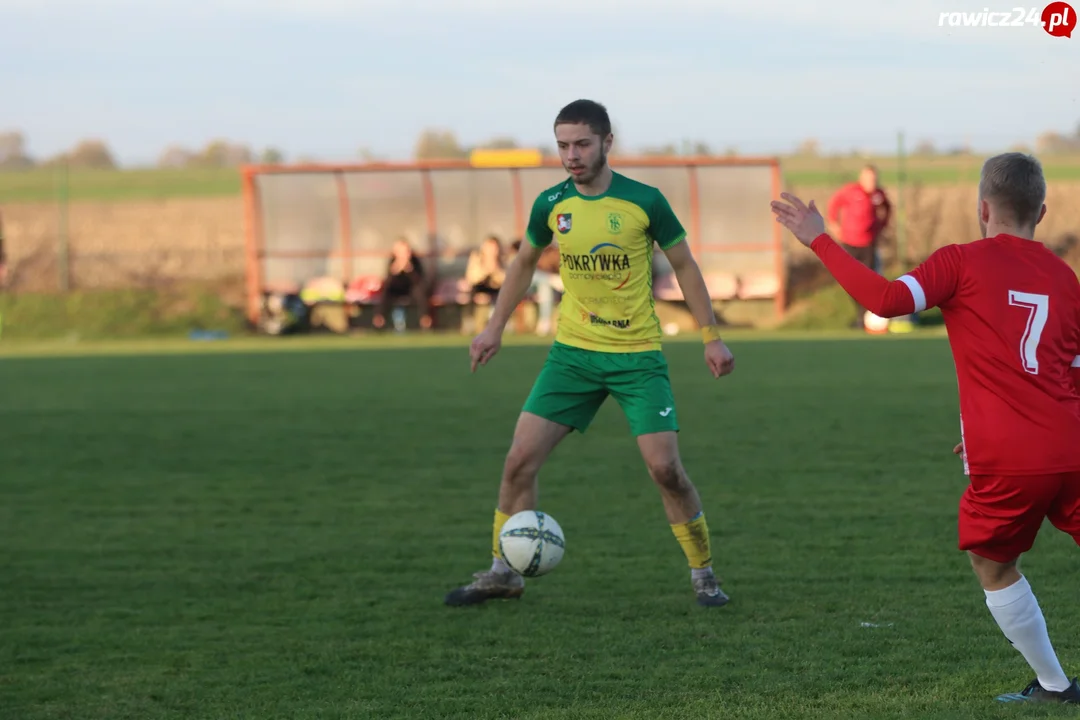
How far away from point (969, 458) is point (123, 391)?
13.2 metres

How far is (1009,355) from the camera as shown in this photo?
4082 mm

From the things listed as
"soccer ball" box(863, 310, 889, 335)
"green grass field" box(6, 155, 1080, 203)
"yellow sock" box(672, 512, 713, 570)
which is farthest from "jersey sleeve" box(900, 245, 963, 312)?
"green grass field" box(6, 155, 1080, 203)

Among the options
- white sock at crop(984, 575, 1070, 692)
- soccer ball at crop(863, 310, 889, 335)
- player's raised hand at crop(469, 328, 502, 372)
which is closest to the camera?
white sock at crop(984, 575, 1070, 692)

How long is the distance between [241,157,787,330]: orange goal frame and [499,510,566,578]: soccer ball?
21.1m

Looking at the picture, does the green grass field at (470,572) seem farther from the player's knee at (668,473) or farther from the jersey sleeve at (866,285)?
the jersey sleeve at (866,285)

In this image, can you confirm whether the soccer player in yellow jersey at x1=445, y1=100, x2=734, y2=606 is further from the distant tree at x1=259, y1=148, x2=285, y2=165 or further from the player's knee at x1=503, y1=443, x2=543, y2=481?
the distant tree at x1=259, y1=148, x2=285, y2=165

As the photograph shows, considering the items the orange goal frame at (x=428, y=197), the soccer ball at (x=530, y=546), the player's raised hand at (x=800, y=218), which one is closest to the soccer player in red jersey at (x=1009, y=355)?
the player's raised hand at (x=800, y=218)

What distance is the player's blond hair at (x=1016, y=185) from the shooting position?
4.08 meters

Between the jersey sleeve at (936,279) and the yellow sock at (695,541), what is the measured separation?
2.23 meters

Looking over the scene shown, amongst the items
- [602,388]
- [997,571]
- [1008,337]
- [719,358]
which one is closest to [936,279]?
[1008,337]

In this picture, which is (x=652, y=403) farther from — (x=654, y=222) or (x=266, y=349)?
(x=266, y=349)

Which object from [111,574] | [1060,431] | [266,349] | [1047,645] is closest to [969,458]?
[1060,431]

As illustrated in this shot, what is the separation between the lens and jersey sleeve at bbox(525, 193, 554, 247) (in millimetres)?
6145

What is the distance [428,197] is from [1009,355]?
24.2 m
